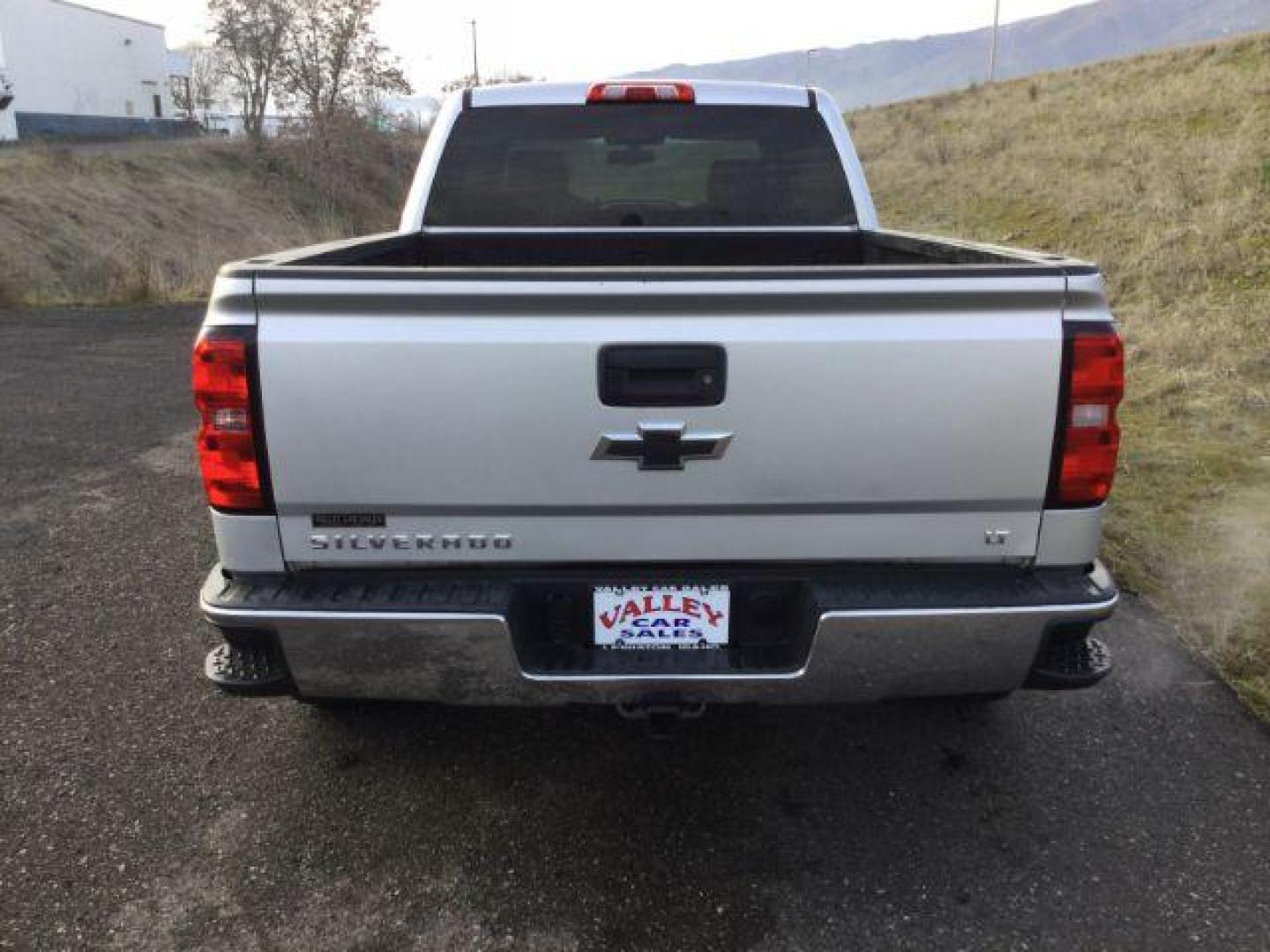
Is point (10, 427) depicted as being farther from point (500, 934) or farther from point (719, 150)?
point (500, 934)

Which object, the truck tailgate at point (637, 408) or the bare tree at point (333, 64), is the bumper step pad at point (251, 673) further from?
the bare tree at point (333, 64)

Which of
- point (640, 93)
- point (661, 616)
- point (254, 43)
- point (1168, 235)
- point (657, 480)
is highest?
point (254, 43)

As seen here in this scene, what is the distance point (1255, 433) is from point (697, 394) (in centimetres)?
561

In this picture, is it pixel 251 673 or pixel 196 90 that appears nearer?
pixel 251 673

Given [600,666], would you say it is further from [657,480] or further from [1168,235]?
[1168,235]

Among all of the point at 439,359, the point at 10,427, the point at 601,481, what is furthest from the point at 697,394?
the point at 10,427

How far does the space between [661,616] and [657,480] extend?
0.35 metres

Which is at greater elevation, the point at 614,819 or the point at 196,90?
the point at 196,90

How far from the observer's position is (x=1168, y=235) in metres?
12.1

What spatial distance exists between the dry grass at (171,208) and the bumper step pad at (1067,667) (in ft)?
48.7

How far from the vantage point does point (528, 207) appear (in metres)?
4.16

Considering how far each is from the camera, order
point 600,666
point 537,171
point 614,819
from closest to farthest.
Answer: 1. point 600,666
2. point 614,819
3. point 537,171

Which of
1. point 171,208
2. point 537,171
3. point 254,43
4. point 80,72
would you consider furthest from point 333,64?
point 537,171

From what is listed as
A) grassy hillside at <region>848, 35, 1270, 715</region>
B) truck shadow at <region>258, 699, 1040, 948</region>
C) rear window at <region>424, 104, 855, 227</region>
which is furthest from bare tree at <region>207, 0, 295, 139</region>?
truck shadow at <region>258, 699, 1040, 948</region>
